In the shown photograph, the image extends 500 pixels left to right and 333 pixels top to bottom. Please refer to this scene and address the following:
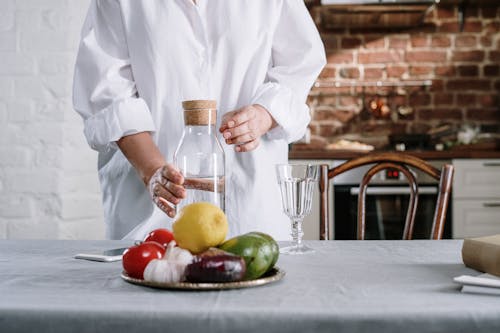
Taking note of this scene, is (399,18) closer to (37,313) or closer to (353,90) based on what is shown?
(353,90)

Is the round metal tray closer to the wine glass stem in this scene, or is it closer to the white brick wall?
the wine glass stem

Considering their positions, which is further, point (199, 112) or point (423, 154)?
point (423, 154)

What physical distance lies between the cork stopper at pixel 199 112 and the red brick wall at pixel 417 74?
9.88 feet

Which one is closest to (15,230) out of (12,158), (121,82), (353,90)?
(12,158)

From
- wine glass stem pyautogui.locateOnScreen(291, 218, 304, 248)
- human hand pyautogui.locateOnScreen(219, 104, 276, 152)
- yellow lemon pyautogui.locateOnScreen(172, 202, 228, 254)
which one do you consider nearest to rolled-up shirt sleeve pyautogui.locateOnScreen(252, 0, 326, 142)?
human hand pyautogui.locateOnScreen(219, 104, 276, 152)

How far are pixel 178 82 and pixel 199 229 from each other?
704mm

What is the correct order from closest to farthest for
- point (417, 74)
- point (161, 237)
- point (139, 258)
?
1. point (139, 258)
2. point (161, 237)
3. point (417, 74)

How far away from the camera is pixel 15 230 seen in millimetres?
2256

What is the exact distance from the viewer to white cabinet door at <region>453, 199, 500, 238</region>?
3215 mm

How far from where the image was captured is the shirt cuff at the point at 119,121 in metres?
1.34

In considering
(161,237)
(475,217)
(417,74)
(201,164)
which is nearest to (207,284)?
(161,237)

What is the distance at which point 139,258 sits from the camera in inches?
30.4

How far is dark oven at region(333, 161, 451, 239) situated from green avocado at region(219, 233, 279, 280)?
8.21ft

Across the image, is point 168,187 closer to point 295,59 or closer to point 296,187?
point 296,187
